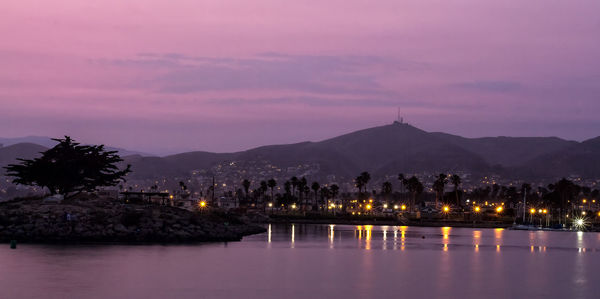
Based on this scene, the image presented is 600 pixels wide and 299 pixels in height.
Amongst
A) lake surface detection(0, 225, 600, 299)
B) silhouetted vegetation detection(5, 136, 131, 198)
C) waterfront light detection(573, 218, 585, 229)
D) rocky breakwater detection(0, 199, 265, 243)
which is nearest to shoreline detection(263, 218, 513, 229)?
waterfront light detection(573, 218, 585, 229)

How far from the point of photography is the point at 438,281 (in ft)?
191

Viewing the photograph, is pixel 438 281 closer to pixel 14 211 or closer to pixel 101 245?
pixel 101 245

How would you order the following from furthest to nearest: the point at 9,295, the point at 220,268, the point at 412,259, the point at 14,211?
the point at 14,211 → the point at 412,259 → the point at 220,268 → the point at 9,295

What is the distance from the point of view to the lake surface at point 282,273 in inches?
1935

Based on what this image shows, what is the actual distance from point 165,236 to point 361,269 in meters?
31.5

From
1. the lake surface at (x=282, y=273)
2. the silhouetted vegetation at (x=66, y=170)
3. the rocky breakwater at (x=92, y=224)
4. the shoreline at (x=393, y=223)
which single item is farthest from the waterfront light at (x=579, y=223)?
the silhouetted vegetation at (x=66, y=170)

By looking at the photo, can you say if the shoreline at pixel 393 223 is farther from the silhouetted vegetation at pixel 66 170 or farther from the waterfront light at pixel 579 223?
the silhouetted vegetation at pixel 66 170

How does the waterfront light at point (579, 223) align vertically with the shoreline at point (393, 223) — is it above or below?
A: above

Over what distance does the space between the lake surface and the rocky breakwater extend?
6.31 m

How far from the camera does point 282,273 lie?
61.3m

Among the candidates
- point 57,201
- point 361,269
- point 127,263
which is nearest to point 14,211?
point 57,201

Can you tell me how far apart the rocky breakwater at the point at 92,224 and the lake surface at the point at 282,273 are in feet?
20.7

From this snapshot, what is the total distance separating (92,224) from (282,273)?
33614mm

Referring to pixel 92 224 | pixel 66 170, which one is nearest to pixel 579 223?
pixel 66 170
